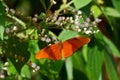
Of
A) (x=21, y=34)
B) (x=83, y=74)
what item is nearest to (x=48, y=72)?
(x=21, y=34)

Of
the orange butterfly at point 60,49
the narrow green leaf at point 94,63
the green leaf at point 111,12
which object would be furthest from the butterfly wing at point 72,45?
the green leaf at point 111,12

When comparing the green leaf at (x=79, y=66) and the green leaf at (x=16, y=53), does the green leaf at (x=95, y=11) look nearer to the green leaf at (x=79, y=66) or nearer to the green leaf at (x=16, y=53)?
the green leaf at (x=79, y=66)

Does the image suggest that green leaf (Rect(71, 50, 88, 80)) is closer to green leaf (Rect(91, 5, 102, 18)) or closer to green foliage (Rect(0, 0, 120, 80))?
green foliage (Rect(0, 0, 120, 80))

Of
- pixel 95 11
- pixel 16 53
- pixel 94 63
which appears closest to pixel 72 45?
pixel 16 53

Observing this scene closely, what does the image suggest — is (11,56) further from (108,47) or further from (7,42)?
(108,47)

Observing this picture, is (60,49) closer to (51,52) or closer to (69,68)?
(51,52)

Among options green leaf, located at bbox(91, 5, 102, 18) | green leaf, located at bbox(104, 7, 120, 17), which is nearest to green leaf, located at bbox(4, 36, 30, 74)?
green leaf, located at bbox(91, 5, 102, 18)
